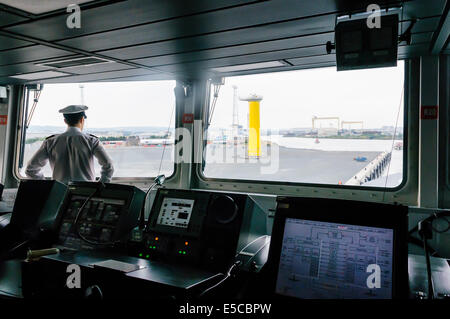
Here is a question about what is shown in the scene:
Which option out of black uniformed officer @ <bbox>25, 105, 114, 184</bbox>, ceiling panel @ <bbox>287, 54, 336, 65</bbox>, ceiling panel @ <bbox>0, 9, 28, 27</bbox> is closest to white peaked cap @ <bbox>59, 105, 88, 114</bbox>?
black uniformed officer @ <bbox>25, 105, 114, 184</bbox>

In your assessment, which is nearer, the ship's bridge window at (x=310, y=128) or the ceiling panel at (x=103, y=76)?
the ship's bridge window at (x=310, y=128)

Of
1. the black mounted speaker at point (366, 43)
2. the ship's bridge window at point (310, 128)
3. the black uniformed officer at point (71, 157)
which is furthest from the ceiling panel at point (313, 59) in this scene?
the black uniformed officer at point (71, 157)

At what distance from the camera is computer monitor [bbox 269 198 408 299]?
101 centimetres

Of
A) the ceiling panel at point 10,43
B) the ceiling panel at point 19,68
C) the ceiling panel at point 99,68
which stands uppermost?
the ceiling panel at point 19,68

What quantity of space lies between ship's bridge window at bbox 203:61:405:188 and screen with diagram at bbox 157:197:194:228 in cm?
230

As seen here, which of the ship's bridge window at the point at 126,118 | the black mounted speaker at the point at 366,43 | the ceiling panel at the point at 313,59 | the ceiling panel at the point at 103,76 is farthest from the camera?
the ship's bridge window at the point at 126,118

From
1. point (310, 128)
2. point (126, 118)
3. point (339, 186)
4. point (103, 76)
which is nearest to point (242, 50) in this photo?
point (310, 128)

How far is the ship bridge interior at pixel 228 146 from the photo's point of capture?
1.16 meters

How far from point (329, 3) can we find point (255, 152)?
2228 mm

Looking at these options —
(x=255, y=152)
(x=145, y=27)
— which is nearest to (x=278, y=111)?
(x=255, y=152)

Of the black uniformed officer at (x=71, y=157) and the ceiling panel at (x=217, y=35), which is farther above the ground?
the ceiling panel at (x=217, y=35)

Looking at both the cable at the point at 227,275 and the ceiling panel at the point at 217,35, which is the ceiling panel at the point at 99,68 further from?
the cable at the point at 227,275

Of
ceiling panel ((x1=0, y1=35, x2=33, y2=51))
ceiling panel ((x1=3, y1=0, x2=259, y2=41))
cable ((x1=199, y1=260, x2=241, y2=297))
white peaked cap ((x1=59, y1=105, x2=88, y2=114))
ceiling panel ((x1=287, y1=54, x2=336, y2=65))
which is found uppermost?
ceiling panel ((x1=287, y1=54, x2=336, y2=65))

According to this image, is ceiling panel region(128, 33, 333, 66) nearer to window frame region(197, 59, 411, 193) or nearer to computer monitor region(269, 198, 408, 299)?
window frame region(197, 59, 411, 193)
